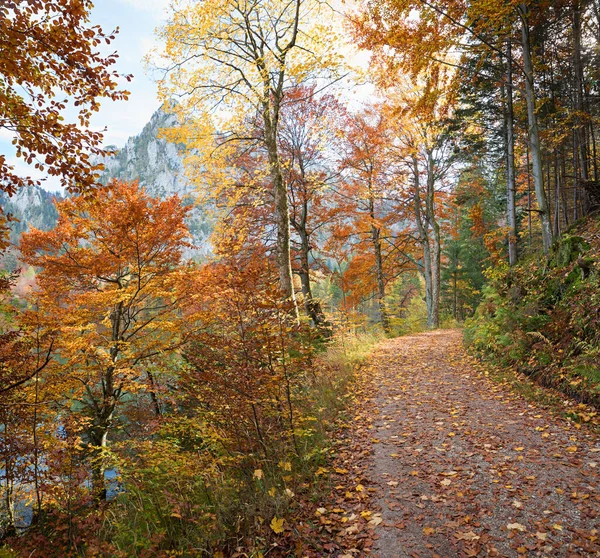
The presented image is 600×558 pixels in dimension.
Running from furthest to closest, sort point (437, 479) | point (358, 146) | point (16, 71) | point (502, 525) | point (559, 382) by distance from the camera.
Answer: point (358, 146), point (559, 382), point (437, 479), point (16, 71), point (502, 525)

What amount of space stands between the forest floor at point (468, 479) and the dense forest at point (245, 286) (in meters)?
0.08

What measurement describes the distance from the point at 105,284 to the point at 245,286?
19.9ft

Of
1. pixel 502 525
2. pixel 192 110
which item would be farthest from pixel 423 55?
pixel 502 525

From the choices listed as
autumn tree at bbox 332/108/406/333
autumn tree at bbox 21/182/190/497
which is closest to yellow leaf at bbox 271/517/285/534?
autumn tree at bbox 21/182/190/497

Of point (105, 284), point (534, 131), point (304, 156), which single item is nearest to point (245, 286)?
point (105, 284)

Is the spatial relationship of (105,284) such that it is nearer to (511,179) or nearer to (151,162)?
(511,179)

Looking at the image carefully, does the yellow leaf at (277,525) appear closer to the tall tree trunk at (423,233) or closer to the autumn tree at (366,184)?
the autumn tree at (366,184)

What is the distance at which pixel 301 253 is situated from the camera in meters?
13.1

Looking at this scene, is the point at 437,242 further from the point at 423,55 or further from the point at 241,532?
the point at 241,532

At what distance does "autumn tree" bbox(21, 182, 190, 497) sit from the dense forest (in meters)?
0.06

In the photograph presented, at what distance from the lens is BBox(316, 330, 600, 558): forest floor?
2.81m

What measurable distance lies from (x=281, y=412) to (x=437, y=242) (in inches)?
554

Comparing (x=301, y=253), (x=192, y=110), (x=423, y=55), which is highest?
(x=423, y=55)

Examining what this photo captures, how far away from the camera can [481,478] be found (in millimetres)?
3648
